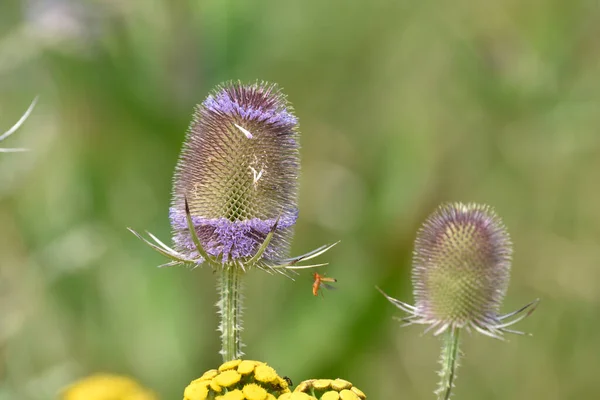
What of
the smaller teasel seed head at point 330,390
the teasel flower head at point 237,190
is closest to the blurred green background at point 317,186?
the teasel flower head at point 237,190

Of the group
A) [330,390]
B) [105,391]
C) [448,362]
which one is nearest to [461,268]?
[448,362]

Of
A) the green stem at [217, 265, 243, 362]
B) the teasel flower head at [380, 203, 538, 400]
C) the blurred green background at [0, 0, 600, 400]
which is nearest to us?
the green stem at [217, 265, 243, 362]

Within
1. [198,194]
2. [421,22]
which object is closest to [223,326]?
[198,194]

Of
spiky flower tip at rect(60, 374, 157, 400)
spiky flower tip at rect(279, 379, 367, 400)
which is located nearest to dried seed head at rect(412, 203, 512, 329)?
spiky flower tip at rect(279, 379, 367, 400)

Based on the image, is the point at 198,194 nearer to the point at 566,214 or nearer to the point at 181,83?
the point at 181,83

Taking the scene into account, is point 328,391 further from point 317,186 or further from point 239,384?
point 317,186

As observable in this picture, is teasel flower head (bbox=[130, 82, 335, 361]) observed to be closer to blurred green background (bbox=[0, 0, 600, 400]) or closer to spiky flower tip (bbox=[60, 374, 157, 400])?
spiky flower tip (bbox=[60, 374, 157, 400])

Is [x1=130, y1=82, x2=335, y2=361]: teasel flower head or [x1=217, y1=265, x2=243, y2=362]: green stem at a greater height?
[x1=130, y1=82, x2=335, y2=361]: teasel flower head

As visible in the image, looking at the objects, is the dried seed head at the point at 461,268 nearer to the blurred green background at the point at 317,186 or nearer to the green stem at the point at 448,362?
the green stem at the point at 448,362
